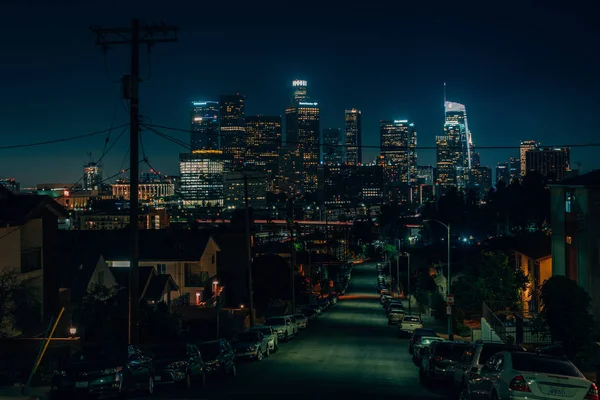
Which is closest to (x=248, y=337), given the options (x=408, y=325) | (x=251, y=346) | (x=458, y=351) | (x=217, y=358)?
(x=251, y=346)

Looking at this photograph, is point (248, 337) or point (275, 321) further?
point (275, 321)

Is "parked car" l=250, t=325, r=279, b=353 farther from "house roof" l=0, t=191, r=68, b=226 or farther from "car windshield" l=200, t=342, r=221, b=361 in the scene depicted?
"house roof" l=0, t=191, r=68, b=226

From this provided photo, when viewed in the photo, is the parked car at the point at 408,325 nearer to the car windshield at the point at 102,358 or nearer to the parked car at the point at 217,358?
the parked car at the point at 217,358

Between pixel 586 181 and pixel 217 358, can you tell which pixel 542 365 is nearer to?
pixel 217 358

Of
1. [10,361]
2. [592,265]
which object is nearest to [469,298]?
[592,265]

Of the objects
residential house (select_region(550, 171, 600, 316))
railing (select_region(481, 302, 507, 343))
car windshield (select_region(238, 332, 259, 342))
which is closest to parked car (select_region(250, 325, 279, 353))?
car windshield (select_region(238, 332, 259, 342))

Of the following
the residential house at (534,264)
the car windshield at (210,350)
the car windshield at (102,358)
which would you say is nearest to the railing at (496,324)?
the residential house at (534,264)
